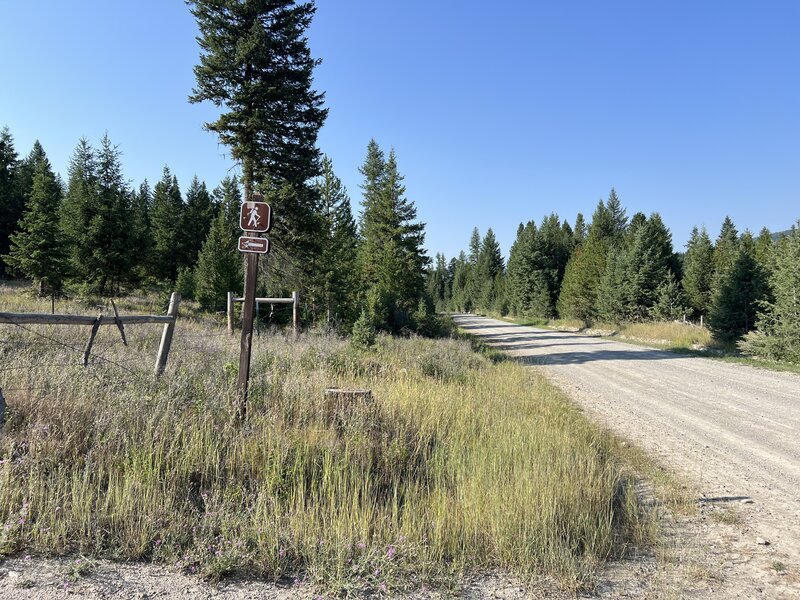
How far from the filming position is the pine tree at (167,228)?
141 ft

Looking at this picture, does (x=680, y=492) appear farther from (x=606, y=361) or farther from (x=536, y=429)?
(x=606, y=361)

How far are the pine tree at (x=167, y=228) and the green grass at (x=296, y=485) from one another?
1621 inches

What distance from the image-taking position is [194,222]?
47375mm

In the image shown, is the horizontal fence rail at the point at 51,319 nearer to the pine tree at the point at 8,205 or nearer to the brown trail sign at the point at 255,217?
the brown trail sign at the point at 255,217

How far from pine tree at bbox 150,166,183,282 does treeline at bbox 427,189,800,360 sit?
40.7 metres

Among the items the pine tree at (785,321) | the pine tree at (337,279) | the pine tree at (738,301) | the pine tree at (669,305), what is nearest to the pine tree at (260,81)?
the pine tree at (337,279)

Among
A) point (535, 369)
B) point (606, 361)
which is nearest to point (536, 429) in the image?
point (535, 369)

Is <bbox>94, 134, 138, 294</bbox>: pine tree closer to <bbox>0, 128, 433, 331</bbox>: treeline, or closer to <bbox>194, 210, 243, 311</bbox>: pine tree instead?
<bbox>0, 128, 433, 331</bbox>: treeline

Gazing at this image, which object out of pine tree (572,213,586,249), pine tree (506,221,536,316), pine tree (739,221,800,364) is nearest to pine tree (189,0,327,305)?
pine tree (739,221,800,364)

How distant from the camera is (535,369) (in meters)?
14.4

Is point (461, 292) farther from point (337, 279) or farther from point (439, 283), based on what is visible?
point (337, 279)

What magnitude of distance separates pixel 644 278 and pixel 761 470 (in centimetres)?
3169

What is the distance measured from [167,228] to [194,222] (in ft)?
13.4

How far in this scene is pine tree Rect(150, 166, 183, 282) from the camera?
141 feet
